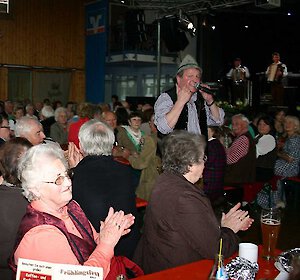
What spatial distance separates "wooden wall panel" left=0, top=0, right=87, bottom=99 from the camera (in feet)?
46.6

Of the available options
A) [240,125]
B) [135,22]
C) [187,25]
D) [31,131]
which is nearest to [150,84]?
[135,22]

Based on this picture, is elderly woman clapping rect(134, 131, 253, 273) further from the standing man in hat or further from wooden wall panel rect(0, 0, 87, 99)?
wooden wall panel rect(0, 0, 87, 99)

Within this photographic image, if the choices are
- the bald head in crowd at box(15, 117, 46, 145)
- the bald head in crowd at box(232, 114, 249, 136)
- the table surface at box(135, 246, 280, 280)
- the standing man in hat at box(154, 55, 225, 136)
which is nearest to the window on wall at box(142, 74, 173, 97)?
the bald head in crowd at box(232, 114, 249, 136)

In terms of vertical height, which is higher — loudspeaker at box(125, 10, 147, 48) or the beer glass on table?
loudspeaker at box(125, 10, 147, 48)

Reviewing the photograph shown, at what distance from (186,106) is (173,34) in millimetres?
7061

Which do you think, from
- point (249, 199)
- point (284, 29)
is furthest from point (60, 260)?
point (284, 29)

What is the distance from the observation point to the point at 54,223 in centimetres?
164

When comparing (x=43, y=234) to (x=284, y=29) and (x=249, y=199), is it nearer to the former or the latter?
(x=249, y=199)

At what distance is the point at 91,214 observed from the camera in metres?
2.41

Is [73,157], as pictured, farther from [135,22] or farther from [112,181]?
[135,22]

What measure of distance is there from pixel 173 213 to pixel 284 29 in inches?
427

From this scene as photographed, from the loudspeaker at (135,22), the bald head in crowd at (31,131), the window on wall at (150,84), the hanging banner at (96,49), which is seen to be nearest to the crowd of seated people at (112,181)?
the bald head in crowd at (31,131)

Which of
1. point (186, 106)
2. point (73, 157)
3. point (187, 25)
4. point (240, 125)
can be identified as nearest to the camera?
point (73, 157)

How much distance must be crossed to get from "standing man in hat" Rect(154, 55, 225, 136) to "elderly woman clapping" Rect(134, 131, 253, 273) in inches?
A: 22.9
